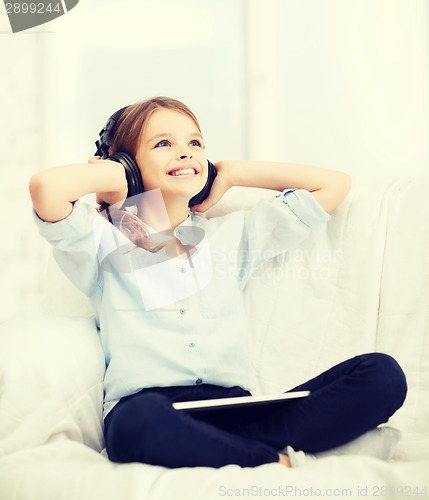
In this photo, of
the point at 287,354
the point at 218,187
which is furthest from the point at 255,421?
the point at 218,187

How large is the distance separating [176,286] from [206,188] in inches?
10.3

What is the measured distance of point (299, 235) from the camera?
1.25m

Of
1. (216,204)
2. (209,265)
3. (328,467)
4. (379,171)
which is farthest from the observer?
(379,171)

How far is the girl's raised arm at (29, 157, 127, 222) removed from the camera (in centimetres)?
99

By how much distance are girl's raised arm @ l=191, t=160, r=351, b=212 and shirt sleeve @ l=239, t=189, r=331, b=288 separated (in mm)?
43

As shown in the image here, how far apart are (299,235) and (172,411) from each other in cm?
56

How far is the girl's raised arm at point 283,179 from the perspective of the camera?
4.20ft

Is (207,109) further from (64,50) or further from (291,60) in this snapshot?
(64,50)

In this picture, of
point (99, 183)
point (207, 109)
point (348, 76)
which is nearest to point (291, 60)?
point (348, 76)

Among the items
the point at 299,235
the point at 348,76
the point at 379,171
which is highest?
the point at 348,76

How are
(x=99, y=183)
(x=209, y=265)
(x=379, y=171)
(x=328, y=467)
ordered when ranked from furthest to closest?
(x=379, y=171) < (x=209, y=265) < (x=99, y=183) < (x=328, y=467)

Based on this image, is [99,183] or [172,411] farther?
[99,183]

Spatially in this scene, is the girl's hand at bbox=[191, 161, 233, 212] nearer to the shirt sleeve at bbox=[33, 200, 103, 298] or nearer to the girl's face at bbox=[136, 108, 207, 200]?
the girl's face at bbox=[136, 108, 207, 200]

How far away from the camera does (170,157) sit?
1.18 metres
